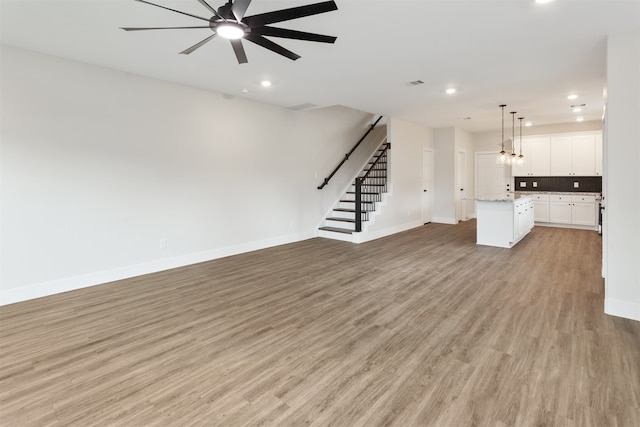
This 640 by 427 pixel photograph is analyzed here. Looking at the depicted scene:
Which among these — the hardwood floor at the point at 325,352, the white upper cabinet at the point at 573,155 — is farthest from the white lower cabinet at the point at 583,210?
the hardwood floor at the point at 325,352

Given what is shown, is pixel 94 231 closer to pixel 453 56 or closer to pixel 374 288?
pixel 374 288

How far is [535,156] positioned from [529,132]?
72 cm

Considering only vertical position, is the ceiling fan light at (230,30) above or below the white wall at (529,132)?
below

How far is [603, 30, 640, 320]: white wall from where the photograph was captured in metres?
3.14

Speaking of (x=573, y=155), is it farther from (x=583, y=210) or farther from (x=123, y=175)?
(x=123, y=175)

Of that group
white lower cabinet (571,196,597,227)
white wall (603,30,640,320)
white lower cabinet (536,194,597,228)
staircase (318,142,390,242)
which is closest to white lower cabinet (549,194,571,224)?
white lower cabinet (536,194,597,228)

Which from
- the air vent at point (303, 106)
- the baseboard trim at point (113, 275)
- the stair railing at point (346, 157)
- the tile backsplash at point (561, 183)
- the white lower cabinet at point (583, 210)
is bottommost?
the baseboard trim at point (113, 275)

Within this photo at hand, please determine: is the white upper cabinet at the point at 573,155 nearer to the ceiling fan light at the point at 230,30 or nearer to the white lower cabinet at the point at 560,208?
the white lower cabinet at the point at 560,208

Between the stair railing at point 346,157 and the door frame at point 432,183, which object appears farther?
the door frame at point 432,183

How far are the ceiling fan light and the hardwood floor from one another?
8.01 ft

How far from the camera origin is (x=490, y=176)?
10109mm

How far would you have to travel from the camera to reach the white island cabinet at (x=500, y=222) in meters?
6.22

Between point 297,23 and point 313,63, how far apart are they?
1.04 m

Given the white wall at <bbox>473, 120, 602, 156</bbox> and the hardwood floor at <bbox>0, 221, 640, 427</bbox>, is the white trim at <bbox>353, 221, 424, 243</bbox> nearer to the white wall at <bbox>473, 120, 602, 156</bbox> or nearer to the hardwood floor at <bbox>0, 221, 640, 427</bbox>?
the hardwood floor at <bbox>0, 221, 640, 427</bbox>
